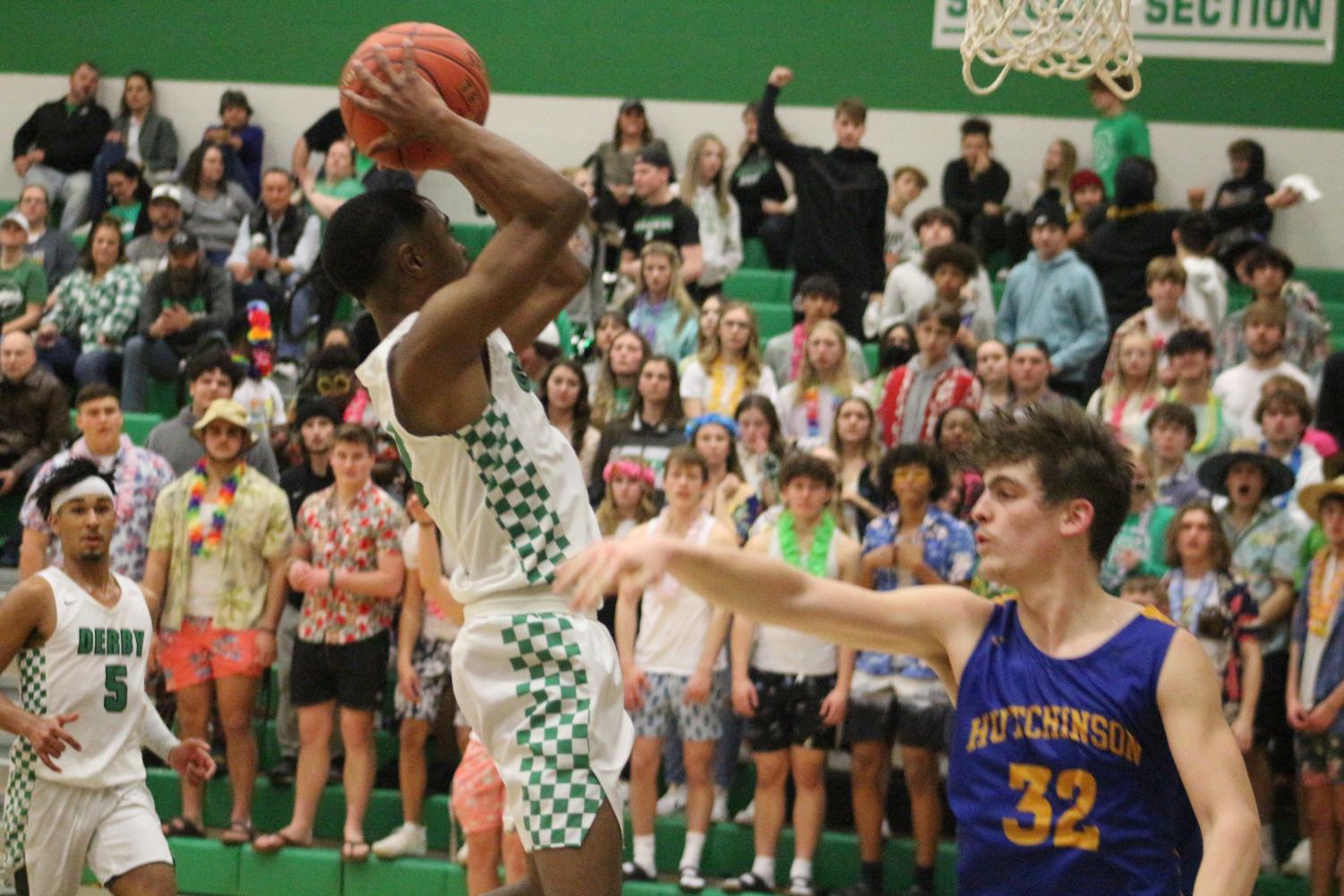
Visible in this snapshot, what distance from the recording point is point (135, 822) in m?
5.41

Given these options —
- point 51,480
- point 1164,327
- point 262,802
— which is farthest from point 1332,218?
point 51,480

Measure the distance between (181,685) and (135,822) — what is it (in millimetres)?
2288

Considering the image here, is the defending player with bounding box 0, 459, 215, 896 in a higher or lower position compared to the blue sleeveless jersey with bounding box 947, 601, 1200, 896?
lower

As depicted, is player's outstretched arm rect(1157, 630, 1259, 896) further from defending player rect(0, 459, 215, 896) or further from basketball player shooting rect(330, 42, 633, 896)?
defending player rect(0, 459, 215, 896)

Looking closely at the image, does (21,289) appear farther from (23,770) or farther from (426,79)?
(426,79)

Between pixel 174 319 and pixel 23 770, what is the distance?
511cm

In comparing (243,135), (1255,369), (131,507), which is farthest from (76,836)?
(243,135)

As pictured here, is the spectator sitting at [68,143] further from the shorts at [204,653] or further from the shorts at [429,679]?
the shorts at [429,679]

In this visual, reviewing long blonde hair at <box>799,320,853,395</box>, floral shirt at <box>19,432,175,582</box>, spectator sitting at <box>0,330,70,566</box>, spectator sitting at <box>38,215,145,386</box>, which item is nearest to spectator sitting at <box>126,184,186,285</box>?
spectator sitting at <box>38,215,145,386</box>

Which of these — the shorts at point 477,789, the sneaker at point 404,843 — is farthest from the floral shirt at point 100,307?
the shorts at point 477,789

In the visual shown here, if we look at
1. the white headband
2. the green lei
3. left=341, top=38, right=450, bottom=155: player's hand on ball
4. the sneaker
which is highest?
left=341, top=38, right=450, bottom=155: player's hand on ball

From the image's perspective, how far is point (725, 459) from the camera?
305 inches

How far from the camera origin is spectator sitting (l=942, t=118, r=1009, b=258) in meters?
11.4

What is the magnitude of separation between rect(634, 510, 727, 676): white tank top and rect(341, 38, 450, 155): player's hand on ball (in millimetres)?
3884
